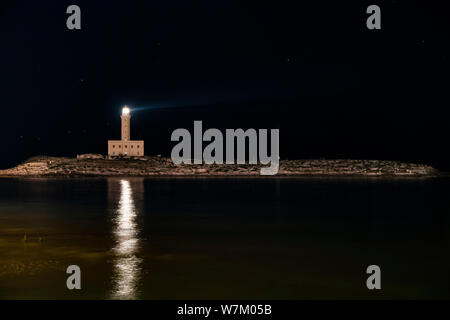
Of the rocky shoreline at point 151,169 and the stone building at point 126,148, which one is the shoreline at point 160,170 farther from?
the stone building at point 126,148

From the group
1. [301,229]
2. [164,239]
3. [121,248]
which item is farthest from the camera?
[301,229]

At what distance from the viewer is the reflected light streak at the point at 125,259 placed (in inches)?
819

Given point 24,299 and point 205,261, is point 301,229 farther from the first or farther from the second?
point 24,299

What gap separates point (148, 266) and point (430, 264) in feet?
46.2

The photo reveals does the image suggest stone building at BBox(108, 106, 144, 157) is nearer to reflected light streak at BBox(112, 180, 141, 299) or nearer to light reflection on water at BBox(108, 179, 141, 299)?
light reflection on water at BBox(108, 179, 141, 299)

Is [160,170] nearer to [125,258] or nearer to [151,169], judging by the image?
[151,169]

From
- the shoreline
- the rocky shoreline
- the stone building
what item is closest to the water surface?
the shoreline

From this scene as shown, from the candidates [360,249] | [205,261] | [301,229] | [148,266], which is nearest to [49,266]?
[148,266]

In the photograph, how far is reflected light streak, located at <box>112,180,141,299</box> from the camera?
20812 millimetres

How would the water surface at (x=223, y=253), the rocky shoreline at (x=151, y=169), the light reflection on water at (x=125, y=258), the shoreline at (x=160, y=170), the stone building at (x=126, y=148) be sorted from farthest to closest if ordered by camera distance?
1. the stone building at (x=126, y=148)
2. the rocky shoreline at (x=151, y=169)
3. the shoreline at (x=160, y=170)
4. the water surface at (x=223, y=253)
5. the light reflection on water at (x=125, y=258)

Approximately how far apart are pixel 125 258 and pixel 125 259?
10.6 inches

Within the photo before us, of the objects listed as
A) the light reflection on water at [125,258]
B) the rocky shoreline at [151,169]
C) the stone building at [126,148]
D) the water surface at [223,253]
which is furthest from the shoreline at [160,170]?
the light reflection on water at [125,258]

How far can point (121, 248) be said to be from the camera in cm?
3039
